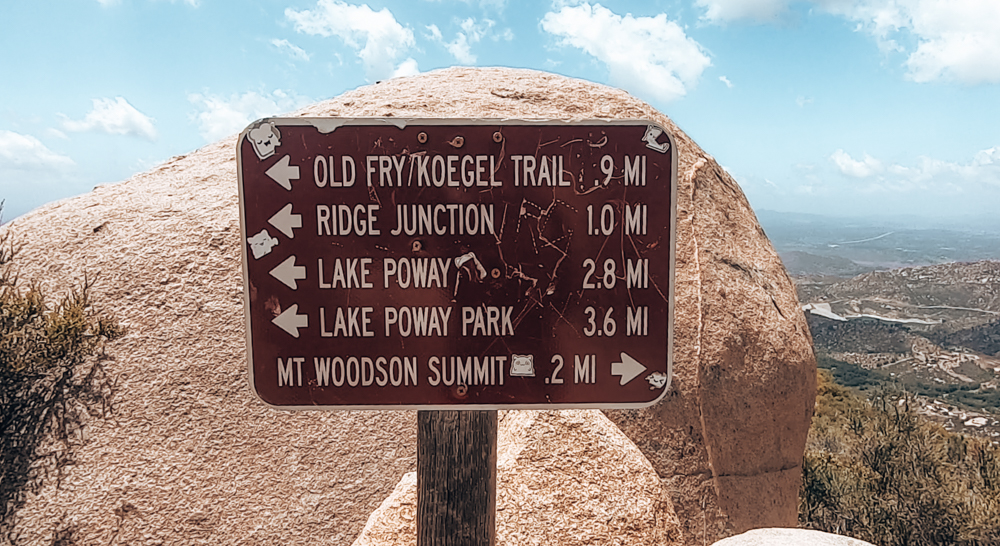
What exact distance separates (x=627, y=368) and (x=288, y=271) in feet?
4.40

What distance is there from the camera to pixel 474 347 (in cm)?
232

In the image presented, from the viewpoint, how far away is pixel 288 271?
7.43ft

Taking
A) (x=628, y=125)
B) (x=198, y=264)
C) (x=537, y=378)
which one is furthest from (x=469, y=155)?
(x=198, y=264)

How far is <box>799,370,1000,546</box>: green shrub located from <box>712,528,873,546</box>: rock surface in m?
4.98

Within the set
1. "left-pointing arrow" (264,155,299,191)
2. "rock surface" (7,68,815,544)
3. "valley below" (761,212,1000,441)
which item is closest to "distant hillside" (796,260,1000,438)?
"valley below" (761,212,1000,441)

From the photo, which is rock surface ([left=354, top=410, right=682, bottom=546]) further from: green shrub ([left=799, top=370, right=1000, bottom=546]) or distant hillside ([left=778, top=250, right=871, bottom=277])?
distant hillside ([left=778, top=250, right=871, bottom=277])

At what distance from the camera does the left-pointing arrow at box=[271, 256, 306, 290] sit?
89.2 inches

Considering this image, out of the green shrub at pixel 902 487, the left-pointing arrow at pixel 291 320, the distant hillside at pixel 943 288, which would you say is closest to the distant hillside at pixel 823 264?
the distant hillside at pixel 943 288

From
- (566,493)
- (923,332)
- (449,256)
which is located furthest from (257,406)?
(923,332)

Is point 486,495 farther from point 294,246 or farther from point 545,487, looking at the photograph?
point 545,487

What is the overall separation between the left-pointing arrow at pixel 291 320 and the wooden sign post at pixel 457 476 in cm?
63

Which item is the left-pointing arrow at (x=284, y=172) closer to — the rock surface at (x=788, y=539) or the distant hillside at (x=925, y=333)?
the rock surface at (x=788, y=539)

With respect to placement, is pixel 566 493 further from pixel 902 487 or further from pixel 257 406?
pixel 902 487

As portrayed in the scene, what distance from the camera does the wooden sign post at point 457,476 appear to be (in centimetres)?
253
